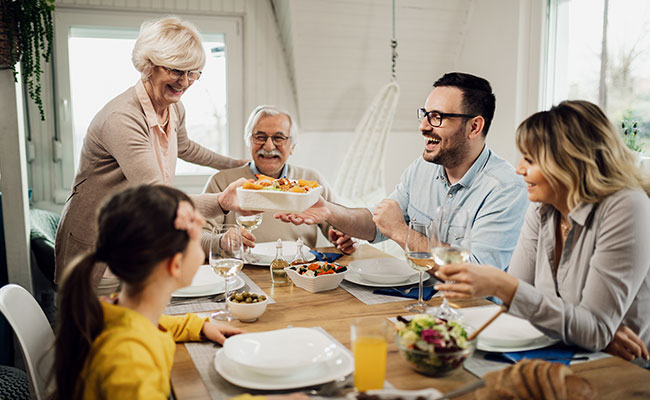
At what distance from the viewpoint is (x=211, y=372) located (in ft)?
3.83

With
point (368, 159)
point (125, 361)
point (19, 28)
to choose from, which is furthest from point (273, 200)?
point (368, 159)

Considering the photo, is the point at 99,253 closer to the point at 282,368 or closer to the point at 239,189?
the point at 282,368

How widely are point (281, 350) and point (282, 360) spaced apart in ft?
0.13

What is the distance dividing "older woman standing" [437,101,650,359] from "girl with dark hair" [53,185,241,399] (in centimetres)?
59

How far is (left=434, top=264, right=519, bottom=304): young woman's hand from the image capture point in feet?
3.95

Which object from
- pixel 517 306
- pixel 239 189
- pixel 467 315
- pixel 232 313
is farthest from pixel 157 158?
pixel 517 306

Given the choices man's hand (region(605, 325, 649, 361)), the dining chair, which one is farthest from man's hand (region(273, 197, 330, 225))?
man's hand (region(605, 325, 649, 361))

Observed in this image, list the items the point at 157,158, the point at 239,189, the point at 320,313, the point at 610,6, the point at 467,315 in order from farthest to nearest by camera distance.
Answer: the point at 610,6 < the point at 157,158 < the point at 239,189 < the point at 320,313 < the point at 467,315

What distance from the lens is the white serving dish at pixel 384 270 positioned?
178cm

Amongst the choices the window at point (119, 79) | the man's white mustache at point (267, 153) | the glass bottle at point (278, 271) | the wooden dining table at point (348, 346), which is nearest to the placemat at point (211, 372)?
the wooden dining table at point (348, 346)

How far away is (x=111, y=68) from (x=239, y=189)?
2340mm

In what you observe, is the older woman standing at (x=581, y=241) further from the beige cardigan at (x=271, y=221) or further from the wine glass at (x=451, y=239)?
the beige cardigan at (x=271, y=221)

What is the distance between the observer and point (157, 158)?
2.28m

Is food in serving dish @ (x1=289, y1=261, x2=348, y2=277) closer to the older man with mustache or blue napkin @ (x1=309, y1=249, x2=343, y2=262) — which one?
blue napkin @ (x1=309, y1=249, x2=343, y2=262)
